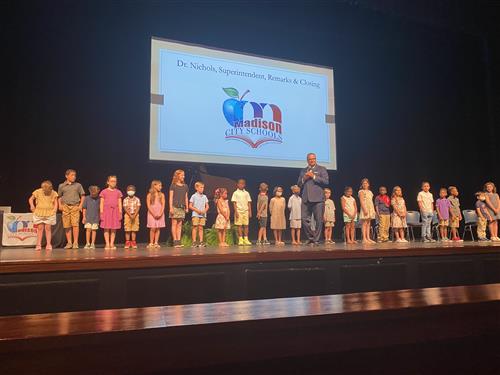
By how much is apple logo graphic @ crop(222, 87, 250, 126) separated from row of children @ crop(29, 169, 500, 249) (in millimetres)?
1197

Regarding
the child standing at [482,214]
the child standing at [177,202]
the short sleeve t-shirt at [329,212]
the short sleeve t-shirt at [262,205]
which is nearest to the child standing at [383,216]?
the short sleeve t-shirt at [329,212]

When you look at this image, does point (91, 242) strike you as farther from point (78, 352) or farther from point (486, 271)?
point (78, 352)

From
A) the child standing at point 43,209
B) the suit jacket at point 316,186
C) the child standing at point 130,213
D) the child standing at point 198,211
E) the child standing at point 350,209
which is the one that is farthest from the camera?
the child standing at point 350,209

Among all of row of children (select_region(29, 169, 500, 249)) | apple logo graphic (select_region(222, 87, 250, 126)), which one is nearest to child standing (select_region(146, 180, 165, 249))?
row of children (select_region(29, 169, 500, 249))

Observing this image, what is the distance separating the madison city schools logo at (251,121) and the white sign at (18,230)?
3173mm

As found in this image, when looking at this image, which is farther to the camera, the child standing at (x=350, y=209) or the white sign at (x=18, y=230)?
the child standing at (x=350, y=209)

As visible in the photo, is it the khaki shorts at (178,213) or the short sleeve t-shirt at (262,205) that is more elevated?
the short sleeve t-shirt at (262,205)

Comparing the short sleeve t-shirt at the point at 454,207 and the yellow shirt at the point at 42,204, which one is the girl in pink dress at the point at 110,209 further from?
the short sleeve t-shirt at the point at 454,207

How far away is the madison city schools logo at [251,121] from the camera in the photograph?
6656 millimetres

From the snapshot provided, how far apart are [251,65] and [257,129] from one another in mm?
1134

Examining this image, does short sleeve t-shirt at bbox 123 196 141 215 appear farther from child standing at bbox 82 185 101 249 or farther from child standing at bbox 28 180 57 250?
child standing at bbox 28 180 57 250

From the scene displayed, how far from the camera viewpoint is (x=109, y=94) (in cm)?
635

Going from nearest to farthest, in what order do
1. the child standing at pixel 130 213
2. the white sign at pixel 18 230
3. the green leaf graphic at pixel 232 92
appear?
the child standing at pixel 130 213 < the white sign at pixel 18 230 < the green leaf graphic at pixel 232 92

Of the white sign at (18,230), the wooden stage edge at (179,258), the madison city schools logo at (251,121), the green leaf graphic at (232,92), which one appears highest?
the green leaf graphic at (232,92)
